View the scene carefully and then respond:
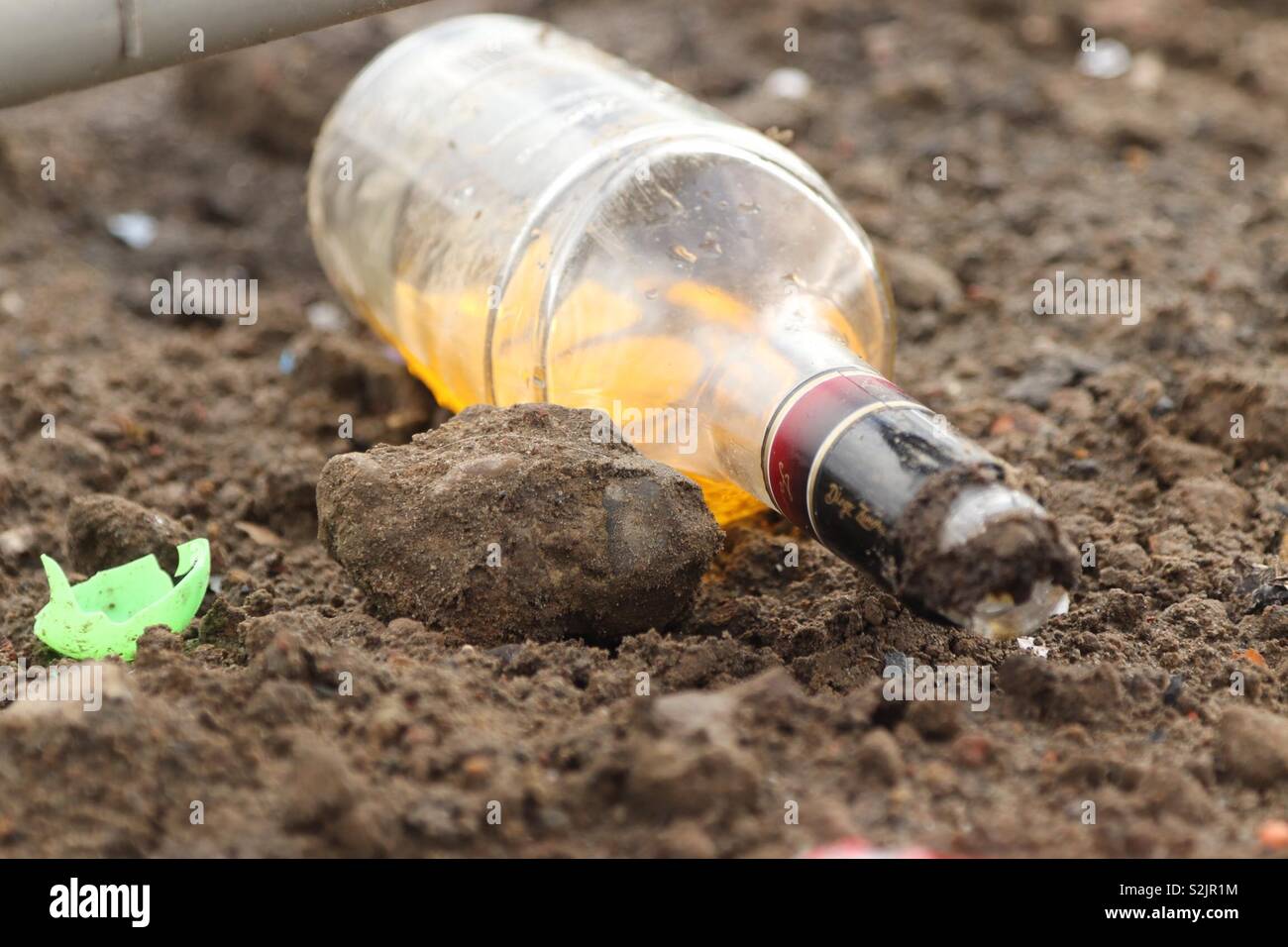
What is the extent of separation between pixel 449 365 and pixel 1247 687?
1.53 meters

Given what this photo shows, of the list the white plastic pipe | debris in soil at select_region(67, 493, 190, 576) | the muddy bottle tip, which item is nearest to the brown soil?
debris in soil at select_region(67, 493, 190, 576)

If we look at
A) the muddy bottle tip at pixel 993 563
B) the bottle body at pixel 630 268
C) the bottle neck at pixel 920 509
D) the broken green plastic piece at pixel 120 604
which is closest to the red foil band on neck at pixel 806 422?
the bottle neck at pixel 920 509

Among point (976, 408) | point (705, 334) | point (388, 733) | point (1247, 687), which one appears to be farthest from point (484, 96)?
point (1247, 687)

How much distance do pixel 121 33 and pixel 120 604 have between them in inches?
36.7

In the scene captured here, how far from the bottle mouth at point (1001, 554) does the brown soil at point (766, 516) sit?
0.16m

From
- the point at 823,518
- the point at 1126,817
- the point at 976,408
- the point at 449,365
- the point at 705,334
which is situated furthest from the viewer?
the point at 976,408

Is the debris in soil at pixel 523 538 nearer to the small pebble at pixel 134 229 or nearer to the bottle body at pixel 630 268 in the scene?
the bottle body at pixel 630 268

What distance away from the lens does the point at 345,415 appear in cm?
328

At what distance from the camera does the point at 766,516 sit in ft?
9.02

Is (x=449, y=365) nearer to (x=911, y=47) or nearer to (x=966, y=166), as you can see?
(x=966, y=166)

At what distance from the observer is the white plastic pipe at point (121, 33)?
94.0 inches

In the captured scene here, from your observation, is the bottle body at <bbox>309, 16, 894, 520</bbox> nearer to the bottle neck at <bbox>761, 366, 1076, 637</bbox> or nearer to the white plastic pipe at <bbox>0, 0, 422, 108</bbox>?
the bottle neck at <bbox>761, 366, 1076, 637</bbox>

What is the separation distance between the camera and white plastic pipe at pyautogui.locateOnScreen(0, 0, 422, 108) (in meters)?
2.39
